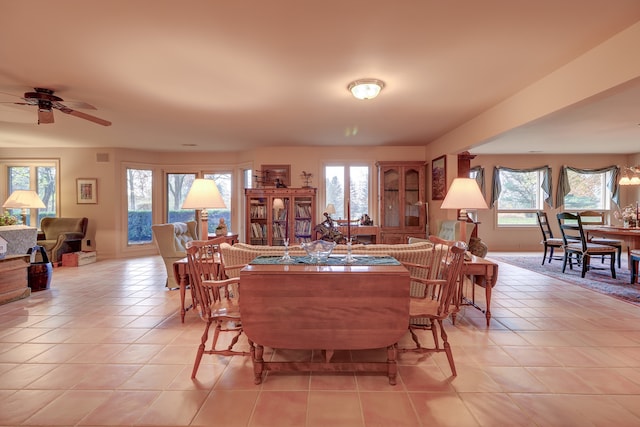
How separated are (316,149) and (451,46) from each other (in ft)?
12.5

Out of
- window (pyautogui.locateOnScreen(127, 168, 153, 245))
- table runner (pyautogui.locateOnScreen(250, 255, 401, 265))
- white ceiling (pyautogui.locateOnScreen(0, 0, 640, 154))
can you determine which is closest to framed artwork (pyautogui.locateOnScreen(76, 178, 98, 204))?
window (pyautogui.locateOnScreen(127, 168, 153, 245))

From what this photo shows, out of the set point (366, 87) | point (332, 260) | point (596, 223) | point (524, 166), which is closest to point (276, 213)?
point (366, 87)

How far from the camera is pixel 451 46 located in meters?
2.14

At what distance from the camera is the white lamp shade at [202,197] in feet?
9.38

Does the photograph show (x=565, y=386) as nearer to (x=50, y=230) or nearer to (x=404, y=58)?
(x=404, y=58)

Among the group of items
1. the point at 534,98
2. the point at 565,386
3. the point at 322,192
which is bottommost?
the point at 565,386

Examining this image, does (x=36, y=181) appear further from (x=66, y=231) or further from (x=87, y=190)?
(x=66, y=231)

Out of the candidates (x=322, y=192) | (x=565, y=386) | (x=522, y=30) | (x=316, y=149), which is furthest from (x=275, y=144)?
(x=565, y=386)

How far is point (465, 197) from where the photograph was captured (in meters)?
2.60

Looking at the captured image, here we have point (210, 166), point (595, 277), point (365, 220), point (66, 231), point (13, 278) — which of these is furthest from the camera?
point (210, 166)

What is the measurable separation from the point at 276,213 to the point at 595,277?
4.90 meters

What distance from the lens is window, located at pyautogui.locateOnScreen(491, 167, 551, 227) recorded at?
7051mm

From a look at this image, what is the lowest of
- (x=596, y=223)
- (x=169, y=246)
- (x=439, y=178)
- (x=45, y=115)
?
(x=169, y=246)

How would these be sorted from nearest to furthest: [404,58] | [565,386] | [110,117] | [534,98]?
[565,386] < [404,58] < [534,98] < [110,117]
